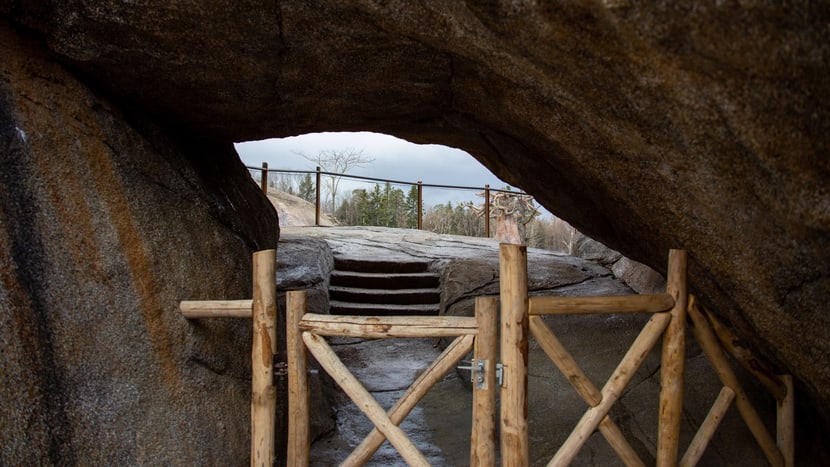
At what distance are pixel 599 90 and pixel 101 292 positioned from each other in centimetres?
273

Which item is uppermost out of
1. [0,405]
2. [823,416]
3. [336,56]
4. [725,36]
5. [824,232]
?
[336,56]

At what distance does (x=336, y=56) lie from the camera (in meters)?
3.16

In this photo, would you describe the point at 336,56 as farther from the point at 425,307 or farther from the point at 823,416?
the point at 425,307

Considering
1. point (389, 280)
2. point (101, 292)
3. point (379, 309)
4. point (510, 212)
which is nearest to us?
point (101, 292)

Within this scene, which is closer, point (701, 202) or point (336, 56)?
point (701, 202)

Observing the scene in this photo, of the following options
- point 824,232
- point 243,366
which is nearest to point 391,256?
point 243,366

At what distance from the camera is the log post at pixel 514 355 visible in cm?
278

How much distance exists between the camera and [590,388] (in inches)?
119

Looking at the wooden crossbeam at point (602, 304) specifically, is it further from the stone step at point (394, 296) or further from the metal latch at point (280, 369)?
the stone step at point (394, 296)

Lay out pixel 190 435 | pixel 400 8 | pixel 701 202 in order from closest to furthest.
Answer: pixel 400 8, pixel 701 202, pixel 190 435

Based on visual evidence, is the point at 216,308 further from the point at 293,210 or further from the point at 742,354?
the point at 293,210

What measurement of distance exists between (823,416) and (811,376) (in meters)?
0.51

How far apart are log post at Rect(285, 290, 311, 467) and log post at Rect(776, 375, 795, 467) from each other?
9.70ft

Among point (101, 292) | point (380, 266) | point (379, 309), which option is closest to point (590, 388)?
point (101, 292)
